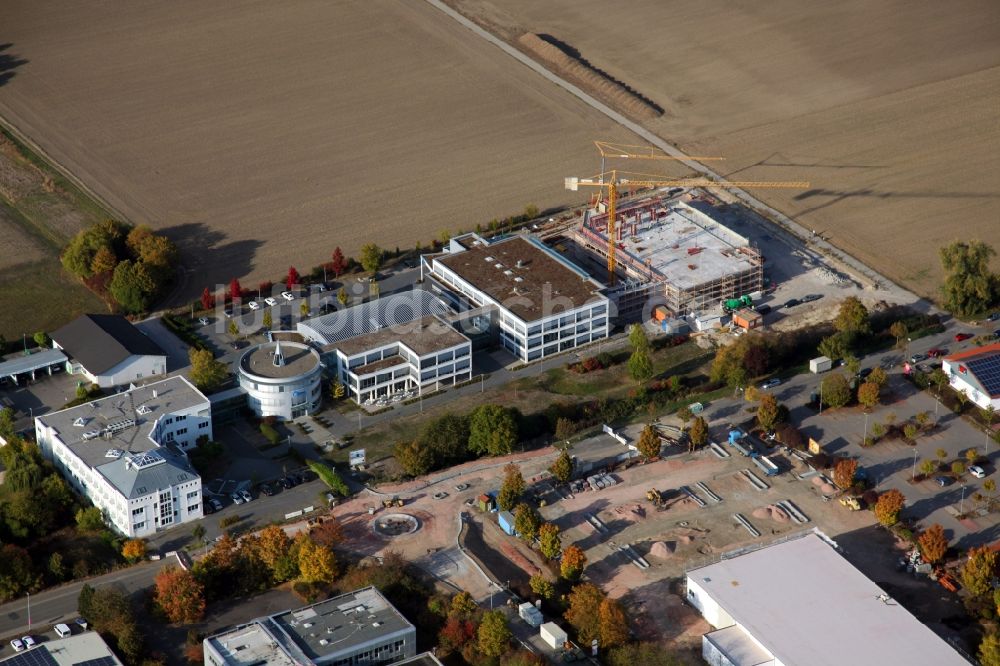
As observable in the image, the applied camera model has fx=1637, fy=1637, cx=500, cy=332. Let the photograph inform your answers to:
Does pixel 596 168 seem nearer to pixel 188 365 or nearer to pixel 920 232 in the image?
pixel 920 232

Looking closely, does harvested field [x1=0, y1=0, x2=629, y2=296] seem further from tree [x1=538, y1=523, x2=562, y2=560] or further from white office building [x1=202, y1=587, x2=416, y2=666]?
white office building [x1=202, y1=587, x2=416, y2=666]

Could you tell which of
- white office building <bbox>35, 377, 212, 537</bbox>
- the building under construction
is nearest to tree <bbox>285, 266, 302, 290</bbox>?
white office building <bbox>35, 377, 212, 537</bbox>

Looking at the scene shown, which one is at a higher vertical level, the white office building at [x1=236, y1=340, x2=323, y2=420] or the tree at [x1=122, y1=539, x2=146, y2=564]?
the white office building at [x1=236, y1=340, x2=323, y2=420]

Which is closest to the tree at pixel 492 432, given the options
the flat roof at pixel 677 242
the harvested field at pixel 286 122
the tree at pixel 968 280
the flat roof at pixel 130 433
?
the flat roof at pixel 130 433

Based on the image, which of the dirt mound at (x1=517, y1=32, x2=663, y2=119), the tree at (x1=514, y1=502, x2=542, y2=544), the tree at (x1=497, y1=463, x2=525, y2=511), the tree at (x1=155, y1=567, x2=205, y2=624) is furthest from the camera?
the dirt mound at (x1=517, y1=32, x2=663, y2=119)

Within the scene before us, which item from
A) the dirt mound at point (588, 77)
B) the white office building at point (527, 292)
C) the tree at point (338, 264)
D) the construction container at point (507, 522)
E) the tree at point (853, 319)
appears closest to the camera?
the construction container at point (507, 522)

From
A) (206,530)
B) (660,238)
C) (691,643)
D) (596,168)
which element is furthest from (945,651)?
(596,168)

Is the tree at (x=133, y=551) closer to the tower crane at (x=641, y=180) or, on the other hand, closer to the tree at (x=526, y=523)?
the tree at (x=526, y=523)
